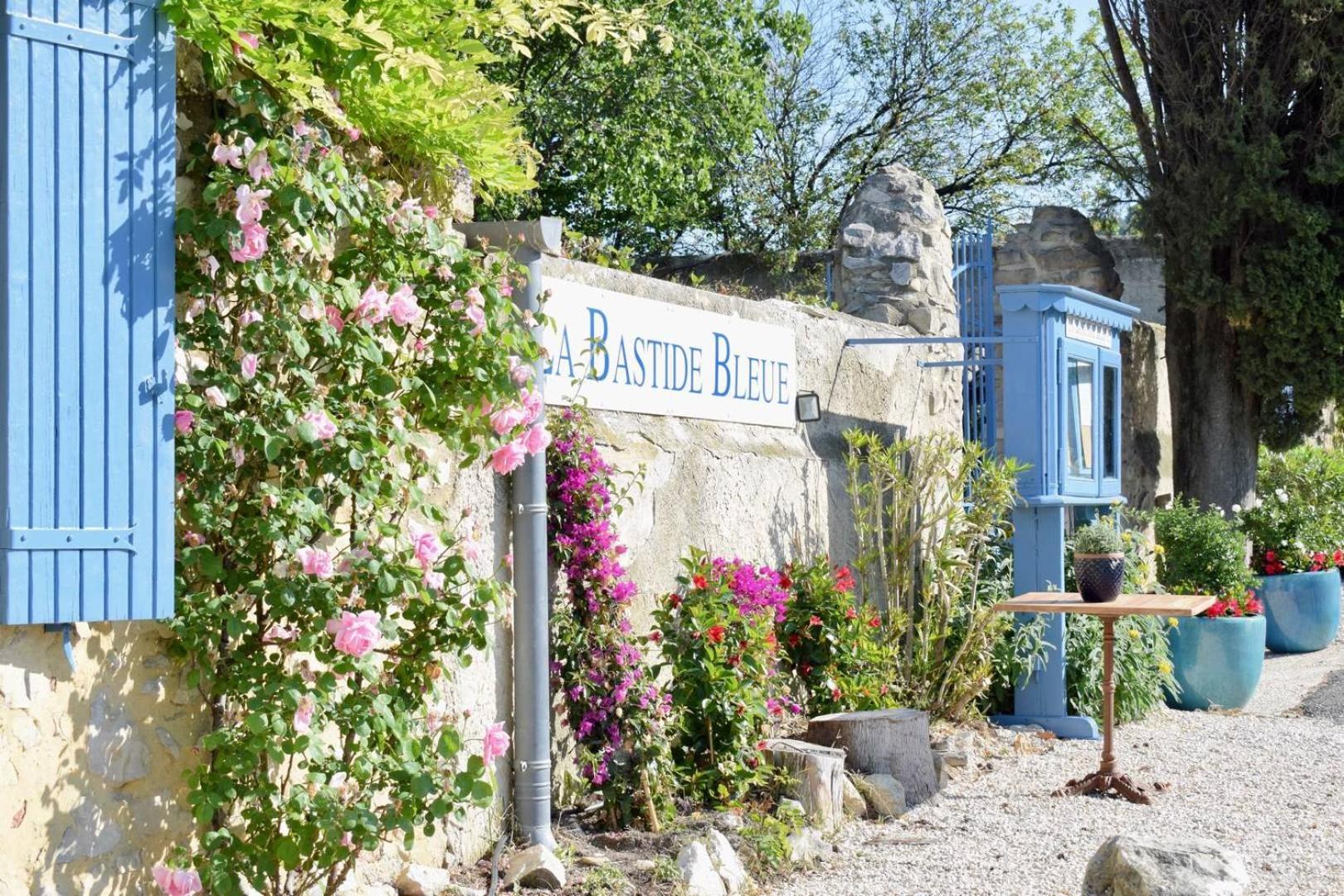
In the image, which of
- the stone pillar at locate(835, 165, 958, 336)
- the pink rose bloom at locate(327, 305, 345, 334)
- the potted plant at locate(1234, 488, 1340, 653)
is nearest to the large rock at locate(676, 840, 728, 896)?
the pink rose bloom at locate(327, 305, 345, 334)

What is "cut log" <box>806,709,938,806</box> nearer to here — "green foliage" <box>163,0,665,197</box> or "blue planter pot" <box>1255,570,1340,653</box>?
"green foliage" <box>163,0,665,197</box>

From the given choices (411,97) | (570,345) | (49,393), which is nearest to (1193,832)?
(570,345)

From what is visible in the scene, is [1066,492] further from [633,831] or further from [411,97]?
[411,97]

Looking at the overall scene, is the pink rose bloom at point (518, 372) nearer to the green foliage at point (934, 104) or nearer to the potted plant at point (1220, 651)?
the potted plant at point (1220, 651)

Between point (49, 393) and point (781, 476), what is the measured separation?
13.3 ft

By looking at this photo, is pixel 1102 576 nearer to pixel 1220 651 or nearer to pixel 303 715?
pixel 1220 651

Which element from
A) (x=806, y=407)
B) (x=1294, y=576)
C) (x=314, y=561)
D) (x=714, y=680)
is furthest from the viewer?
(x=1294, y=576)

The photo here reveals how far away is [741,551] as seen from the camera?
241 inches

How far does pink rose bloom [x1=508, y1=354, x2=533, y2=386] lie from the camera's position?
3.92m

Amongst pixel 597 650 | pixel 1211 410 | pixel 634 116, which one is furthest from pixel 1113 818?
pixel 634 116

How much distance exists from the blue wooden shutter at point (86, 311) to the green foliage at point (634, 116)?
32.7 feet

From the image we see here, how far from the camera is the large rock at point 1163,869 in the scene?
4.06 metres

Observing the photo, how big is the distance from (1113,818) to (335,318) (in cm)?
374

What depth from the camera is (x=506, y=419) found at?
3.85 metres
